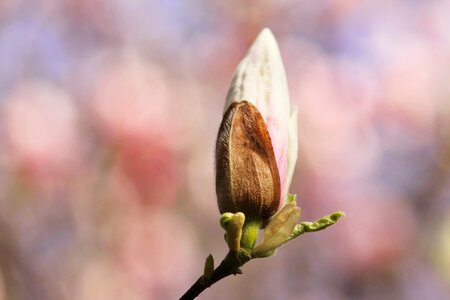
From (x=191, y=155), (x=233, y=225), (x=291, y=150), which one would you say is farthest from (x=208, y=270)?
(x=191, y=155)

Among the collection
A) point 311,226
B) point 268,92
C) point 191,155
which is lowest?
point 311,226

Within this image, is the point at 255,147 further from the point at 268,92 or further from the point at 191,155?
the point at 191,155

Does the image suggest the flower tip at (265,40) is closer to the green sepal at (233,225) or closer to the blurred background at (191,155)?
the green sepal at (233,225)

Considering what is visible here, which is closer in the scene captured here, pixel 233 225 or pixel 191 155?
pixel 233 225

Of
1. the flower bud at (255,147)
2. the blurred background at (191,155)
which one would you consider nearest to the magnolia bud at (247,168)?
the flower bud at (255,147)

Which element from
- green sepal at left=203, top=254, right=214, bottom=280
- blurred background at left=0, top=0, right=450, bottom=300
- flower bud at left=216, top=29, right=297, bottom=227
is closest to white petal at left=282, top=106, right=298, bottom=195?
flower bud at left=216, top=29, right=297, bottom=227

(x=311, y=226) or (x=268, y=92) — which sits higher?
(x=268, y=92)
